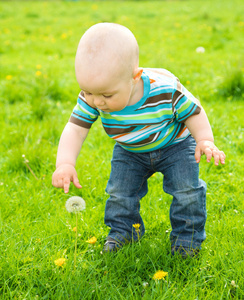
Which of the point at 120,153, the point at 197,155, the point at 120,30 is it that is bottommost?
the point at 120,153

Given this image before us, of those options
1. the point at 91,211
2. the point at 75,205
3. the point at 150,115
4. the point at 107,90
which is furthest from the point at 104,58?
the point at 91,211

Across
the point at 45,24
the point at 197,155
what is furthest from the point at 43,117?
the point at 45,24

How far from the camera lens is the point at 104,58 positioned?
1563 millimetres

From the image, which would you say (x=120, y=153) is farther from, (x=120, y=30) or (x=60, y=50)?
(x=60, y=50)

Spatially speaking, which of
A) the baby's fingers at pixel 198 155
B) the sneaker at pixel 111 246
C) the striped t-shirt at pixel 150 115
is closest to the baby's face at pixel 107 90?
the striped t-shirt at pixel 150 115

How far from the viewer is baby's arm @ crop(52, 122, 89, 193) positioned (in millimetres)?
1785

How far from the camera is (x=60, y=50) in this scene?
23.5ft

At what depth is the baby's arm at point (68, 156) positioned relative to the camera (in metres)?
1.79

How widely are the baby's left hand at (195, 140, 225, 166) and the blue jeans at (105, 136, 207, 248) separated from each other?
207 millimetres

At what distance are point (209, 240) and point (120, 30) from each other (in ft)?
4.02

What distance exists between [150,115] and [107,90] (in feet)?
1.15

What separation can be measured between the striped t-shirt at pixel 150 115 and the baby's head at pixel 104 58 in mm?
296

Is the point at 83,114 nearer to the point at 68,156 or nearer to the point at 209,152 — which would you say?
the point at 68,156

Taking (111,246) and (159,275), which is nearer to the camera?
(159,275)
